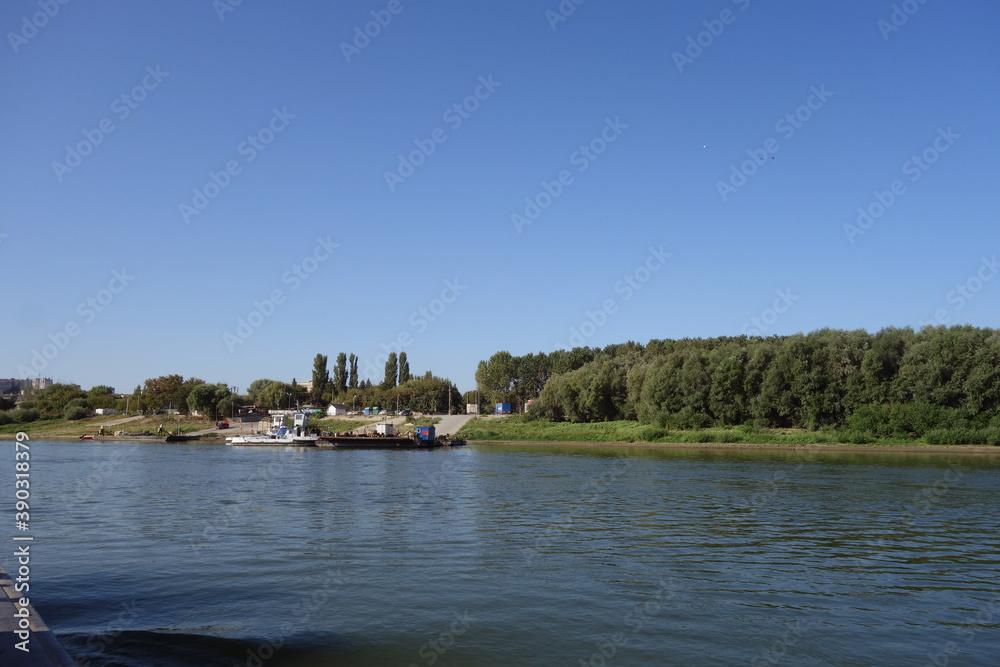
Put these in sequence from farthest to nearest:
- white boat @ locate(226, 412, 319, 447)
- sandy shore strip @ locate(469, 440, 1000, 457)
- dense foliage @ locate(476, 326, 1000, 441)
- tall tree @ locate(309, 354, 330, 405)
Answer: tall tree @ locate(309, 354, 330, 405)
white boat @ locate(226, 412, 319, 447)
dense foliage @ locate(476, 326, 1000, 441)
sandy shore strip @ locate(469, 440, 1000, 457)

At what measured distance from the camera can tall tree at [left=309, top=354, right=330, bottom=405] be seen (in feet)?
515

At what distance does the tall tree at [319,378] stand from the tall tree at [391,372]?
550 inches

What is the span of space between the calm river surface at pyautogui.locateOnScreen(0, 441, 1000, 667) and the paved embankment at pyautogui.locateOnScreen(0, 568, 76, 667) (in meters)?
1.47

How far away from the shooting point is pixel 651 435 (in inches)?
2847

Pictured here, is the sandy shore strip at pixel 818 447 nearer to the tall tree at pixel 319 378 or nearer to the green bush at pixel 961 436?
the green bush at pixel 961 436

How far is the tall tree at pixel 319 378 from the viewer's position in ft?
515

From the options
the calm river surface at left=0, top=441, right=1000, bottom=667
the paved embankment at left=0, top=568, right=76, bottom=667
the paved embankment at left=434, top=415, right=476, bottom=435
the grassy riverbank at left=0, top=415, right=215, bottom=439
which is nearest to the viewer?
the paved embankment at left=0, top=568, right=76, bottom=667

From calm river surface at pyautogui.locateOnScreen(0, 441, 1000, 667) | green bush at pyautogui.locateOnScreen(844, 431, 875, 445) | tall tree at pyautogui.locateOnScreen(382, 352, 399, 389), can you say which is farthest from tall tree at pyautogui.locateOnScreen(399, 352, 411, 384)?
calm river surface at pyautogui.locateOnScreen(0, 441, 1000, 667)

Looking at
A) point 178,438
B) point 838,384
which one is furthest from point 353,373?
point 838,384

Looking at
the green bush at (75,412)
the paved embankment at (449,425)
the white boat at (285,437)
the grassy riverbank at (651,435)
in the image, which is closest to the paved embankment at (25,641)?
the grassy riverbank at (651,435)

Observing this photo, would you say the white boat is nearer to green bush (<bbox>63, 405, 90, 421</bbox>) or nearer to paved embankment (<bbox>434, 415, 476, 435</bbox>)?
paved embankment (<bbox>434, 415, 476, 435</bbox>)

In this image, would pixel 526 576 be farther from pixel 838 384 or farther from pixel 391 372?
pixel 391 372

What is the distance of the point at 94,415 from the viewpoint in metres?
135

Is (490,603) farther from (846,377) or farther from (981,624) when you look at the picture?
(846,377)
